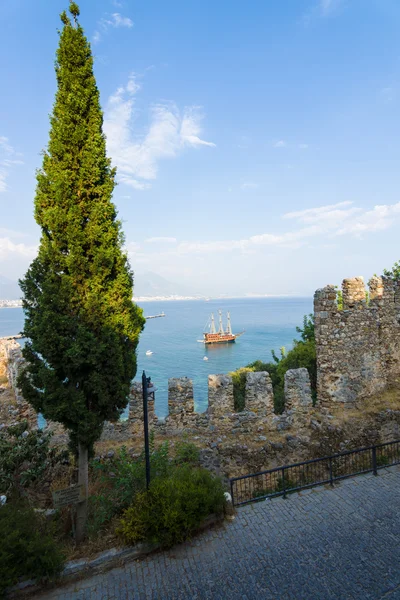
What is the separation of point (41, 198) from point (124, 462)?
6.71m

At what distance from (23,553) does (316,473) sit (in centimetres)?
826

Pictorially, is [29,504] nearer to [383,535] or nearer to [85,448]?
[85,448]

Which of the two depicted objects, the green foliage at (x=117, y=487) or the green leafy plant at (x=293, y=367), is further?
the green leafy plant at (x=293, y=367)

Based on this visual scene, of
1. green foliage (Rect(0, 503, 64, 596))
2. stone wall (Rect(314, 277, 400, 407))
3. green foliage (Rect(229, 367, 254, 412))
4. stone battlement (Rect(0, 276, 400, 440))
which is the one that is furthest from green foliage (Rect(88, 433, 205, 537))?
green foliage (Rect(229, 367, 254, 412))

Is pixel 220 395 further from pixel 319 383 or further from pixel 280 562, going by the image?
pixel 280 562

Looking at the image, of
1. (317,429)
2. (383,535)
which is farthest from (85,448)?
(317,429)

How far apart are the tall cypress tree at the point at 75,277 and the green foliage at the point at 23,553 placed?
1397 mm

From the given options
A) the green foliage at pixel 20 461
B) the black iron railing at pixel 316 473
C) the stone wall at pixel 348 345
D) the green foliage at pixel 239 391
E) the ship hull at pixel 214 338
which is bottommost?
the ship hull at pixel 214 338

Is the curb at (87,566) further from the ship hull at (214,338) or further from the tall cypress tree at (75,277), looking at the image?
the ship hull at (214,338)

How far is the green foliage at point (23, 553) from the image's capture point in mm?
5277

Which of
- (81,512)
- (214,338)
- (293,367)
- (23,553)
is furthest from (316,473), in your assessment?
(214,338)

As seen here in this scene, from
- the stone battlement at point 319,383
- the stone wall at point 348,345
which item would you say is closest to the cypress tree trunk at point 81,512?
the stone battlement at point 319,383

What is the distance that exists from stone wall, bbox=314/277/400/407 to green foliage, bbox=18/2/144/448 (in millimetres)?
7966

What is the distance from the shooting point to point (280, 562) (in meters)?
6.20
